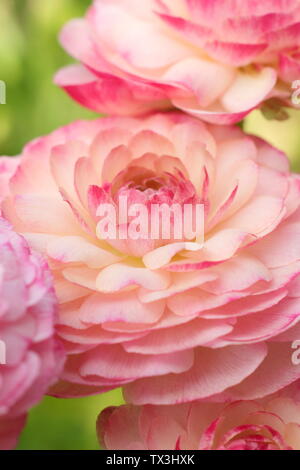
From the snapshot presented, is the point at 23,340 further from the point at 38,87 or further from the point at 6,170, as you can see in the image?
the point at 38,87

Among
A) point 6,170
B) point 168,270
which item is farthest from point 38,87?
point 168,270

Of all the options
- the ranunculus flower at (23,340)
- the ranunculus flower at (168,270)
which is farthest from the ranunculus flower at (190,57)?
the ranunculus flower at (23,340)

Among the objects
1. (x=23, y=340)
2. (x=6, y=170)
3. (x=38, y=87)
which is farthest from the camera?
(x=38, y=87)

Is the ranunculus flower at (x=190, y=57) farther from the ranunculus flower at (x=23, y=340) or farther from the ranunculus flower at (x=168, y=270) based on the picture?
the ranunculus flower at (x=23, y=340)

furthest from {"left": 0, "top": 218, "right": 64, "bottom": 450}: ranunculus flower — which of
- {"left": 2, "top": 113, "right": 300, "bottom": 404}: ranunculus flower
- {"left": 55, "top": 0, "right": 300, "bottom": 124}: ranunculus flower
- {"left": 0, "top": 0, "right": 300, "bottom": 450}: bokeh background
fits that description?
{"left": 0, "top": 0, "right": 300, "bottom": 450}: bokeh background

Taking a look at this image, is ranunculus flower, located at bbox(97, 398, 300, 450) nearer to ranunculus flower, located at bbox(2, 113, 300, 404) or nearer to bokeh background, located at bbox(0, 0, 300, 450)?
ranunculus flower, located at bbox(2, 113, 300, 404)

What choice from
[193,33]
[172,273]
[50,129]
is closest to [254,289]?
[172,273]
